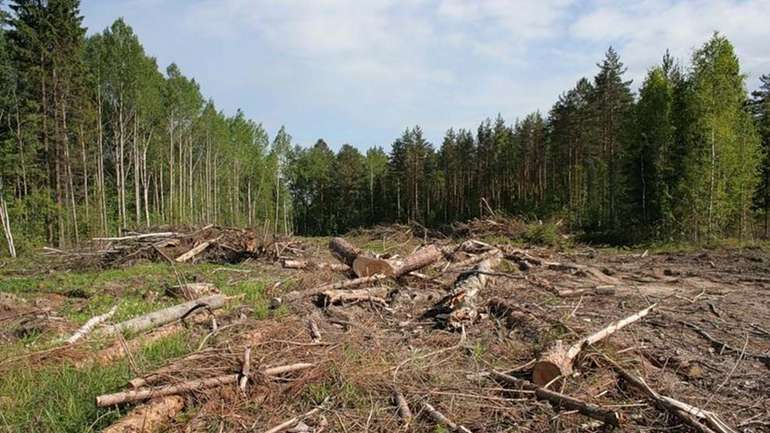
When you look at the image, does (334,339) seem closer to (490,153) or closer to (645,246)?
(645,246)

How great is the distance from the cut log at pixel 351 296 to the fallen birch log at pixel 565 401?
12.9 feet

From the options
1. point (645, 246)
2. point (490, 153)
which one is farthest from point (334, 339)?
point (490, 153)

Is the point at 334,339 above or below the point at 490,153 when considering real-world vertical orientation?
below

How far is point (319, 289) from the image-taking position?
352 inches

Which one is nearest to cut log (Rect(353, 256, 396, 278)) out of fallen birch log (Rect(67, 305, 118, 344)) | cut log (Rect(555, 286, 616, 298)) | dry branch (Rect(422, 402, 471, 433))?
cut log (Rect(555, 286, 616, 298))

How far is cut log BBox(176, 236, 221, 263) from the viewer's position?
1480 cm

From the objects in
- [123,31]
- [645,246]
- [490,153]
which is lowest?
[645,246]

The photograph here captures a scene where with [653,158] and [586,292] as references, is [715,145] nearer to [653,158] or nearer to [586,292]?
[653,158]

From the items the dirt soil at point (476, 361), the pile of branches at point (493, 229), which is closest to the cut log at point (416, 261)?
the dirt soil at point (476, 361)

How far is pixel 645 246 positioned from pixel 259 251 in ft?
56.5

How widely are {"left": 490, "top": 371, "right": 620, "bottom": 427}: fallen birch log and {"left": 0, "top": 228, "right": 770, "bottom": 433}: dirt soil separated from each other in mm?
72

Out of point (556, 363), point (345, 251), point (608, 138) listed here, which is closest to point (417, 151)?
point (608, 138)

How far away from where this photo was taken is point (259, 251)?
15344 mm

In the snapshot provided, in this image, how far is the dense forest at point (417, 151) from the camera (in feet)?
76.9
